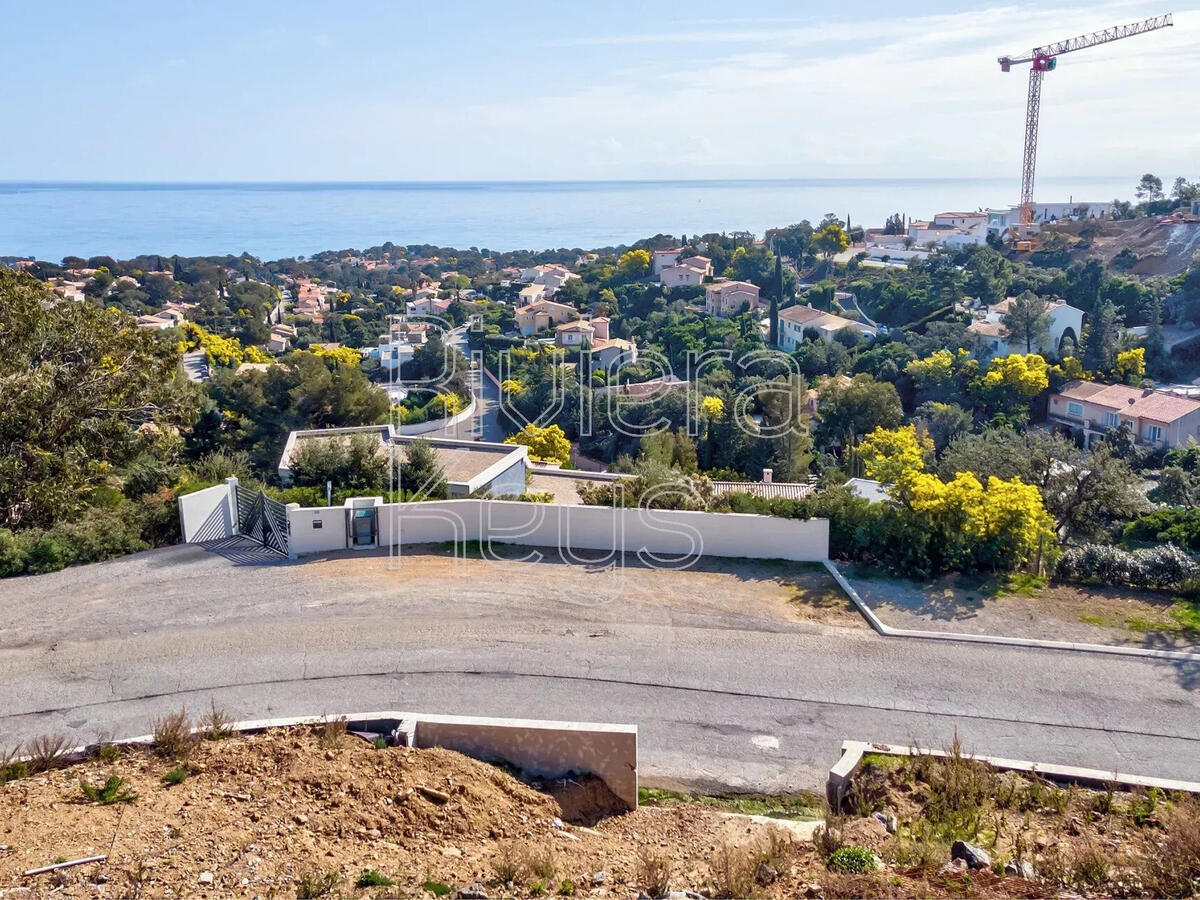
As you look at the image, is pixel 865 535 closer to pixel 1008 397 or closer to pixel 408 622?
pixel 408 622

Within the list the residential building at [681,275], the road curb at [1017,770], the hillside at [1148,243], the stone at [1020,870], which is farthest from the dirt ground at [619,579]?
the residential building at [681,275]

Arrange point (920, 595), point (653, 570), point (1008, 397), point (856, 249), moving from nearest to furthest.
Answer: point (920, 595), point (653, 570), point (1008, 397), point (856, 249)

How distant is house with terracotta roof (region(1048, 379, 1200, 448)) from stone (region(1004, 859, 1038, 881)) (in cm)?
3113

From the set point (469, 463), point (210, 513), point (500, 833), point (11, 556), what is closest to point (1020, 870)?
point (500, 833)

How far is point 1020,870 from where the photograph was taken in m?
5.53

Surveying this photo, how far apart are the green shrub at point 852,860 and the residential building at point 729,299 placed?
5797 centimetres

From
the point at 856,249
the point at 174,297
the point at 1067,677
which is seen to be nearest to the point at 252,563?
the point at 1067,677

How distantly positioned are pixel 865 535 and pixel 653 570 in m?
2.78

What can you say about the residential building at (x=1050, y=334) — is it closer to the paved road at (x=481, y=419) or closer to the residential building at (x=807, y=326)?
the residential building at (x=807, y=326)

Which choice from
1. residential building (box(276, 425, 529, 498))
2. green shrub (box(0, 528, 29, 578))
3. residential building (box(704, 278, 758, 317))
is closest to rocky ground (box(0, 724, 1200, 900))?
green shrub (box(0, 528, 29, 578))

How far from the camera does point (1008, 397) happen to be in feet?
124

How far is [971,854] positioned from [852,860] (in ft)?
2.46

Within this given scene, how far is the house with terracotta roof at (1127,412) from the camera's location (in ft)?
109

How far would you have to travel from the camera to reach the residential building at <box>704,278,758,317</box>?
2482 inches
